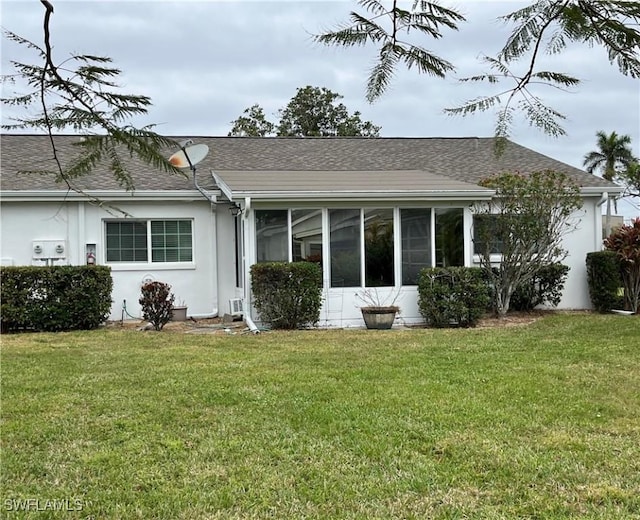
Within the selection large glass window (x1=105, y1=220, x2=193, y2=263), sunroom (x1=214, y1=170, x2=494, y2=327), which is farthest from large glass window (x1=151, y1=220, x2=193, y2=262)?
sunroom (x1=214, y1=170, x2=494, y2=327)

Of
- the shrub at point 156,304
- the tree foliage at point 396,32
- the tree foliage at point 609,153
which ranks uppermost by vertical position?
the tree foliage at point 609,153

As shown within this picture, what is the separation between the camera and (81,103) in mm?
1786

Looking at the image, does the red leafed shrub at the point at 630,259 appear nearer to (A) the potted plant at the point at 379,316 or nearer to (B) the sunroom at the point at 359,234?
(B) the sunroom at the point at 359,234

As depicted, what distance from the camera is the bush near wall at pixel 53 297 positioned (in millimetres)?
10180

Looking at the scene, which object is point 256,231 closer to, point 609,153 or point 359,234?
point 359,234

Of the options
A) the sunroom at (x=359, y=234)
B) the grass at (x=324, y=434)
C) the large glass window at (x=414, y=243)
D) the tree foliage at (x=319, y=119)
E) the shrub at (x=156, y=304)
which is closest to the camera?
the grass at (x=324, y=434)

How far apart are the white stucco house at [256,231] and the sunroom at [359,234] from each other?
2cm

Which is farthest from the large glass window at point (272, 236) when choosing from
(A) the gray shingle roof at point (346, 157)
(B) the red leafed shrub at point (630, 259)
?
→ (B) the red leafed shrub at point (630, 259)

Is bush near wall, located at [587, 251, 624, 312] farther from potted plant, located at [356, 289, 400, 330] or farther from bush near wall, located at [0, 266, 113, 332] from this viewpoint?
bush near wall, located at [0, 266, 113, 332]

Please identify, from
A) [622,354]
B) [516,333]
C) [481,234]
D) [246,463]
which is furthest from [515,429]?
[481,234]

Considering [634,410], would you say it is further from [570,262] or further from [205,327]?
[570,262]

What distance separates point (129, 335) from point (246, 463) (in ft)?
21.1

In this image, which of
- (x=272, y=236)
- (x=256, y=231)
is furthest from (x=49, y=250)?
(x=272, y=236)

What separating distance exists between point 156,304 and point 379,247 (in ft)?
14.3
